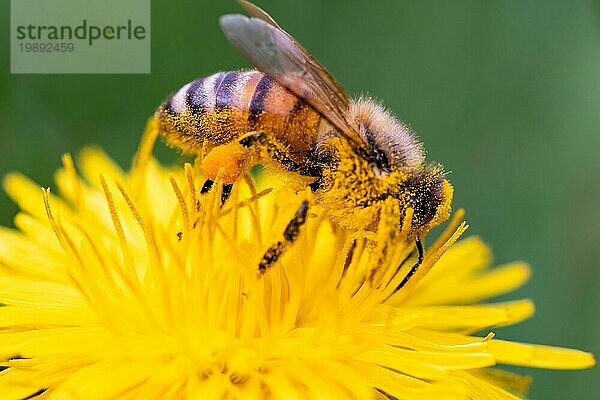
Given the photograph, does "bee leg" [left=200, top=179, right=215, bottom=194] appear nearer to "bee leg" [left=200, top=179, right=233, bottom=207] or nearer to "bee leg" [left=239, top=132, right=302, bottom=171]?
"bee leg" [left=200, top=179, right=233, bottom=207]

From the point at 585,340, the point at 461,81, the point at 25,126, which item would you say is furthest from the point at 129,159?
the point at 585,340

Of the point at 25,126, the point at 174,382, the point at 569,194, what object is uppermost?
the point at 25,126

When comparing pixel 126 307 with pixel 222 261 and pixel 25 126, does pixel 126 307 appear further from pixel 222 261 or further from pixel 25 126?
pixel 25 126

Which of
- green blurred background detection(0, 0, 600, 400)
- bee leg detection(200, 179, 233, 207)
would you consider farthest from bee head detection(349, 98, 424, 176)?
green blurred background detection(0, 0, 600, 400)

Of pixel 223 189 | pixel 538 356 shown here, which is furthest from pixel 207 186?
Answer: pixel 538 356

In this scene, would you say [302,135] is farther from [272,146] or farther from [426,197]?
[426,197]

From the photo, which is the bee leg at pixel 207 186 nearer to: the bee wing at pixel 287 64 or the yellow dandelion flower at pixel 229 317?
the yellow dandelion flower at pixel 229 317

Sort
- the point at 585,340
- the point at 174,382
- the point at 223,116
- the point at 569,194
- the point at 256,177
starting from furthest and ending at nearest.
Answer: the point at 256,177
the point at 569,194
the point at 585,340
the point at 223,116
the point at 174,382
